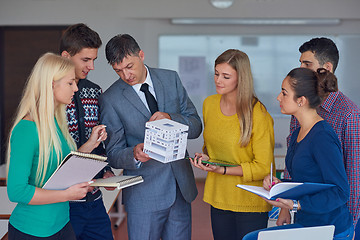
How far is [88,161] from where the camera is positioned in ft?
5.70

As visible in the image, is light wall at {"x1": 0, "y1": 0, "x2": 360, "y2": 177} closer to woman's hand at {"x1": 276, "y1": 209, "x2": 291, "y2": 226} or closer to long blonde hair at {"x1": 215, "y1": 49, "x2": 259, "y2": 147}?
long blonde hair at {"x1": 215, "y1": 49, "x2": 259, "y2": 147}

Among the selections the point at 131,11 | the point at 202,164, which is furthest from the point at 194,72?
the point at 202,164

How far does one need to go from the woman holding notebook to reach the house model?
A: 46 cm

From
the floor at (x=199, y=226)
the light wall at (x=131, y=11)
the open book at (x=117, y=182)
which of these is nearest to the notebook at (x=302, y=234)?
the open book at (x=117, y=182)

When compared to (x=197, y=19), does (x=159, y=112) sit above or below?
below

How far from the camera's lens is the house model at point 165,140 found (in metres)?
1.92

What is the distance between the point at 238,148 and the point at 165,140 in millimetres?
513

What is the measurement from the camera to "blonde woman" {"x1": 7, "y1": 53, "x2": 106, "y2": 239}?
167 cm

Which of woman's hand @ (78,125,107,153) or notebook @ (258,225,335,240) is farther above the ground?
woman's hand @ (78,125,107,153)

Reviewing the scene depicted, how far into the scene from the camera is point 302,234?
5.66 ft

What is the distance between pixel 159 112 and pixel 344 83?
5.09 meters

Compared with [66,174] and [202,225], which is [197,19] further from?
[66,174]

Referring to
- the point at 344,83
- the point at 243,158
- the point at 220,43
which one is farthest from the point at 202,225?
the point at 344,83

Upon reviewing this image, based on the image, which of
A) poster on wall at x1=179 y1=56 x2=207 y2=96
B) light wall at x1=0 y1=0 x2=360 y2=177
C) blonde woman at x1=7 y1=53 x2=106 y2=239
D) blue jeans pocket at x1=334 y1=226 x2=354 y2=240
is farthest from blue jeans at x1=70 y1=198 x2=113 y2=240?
poster on wall at x1=179 y1=56 x2=207 y2=96
